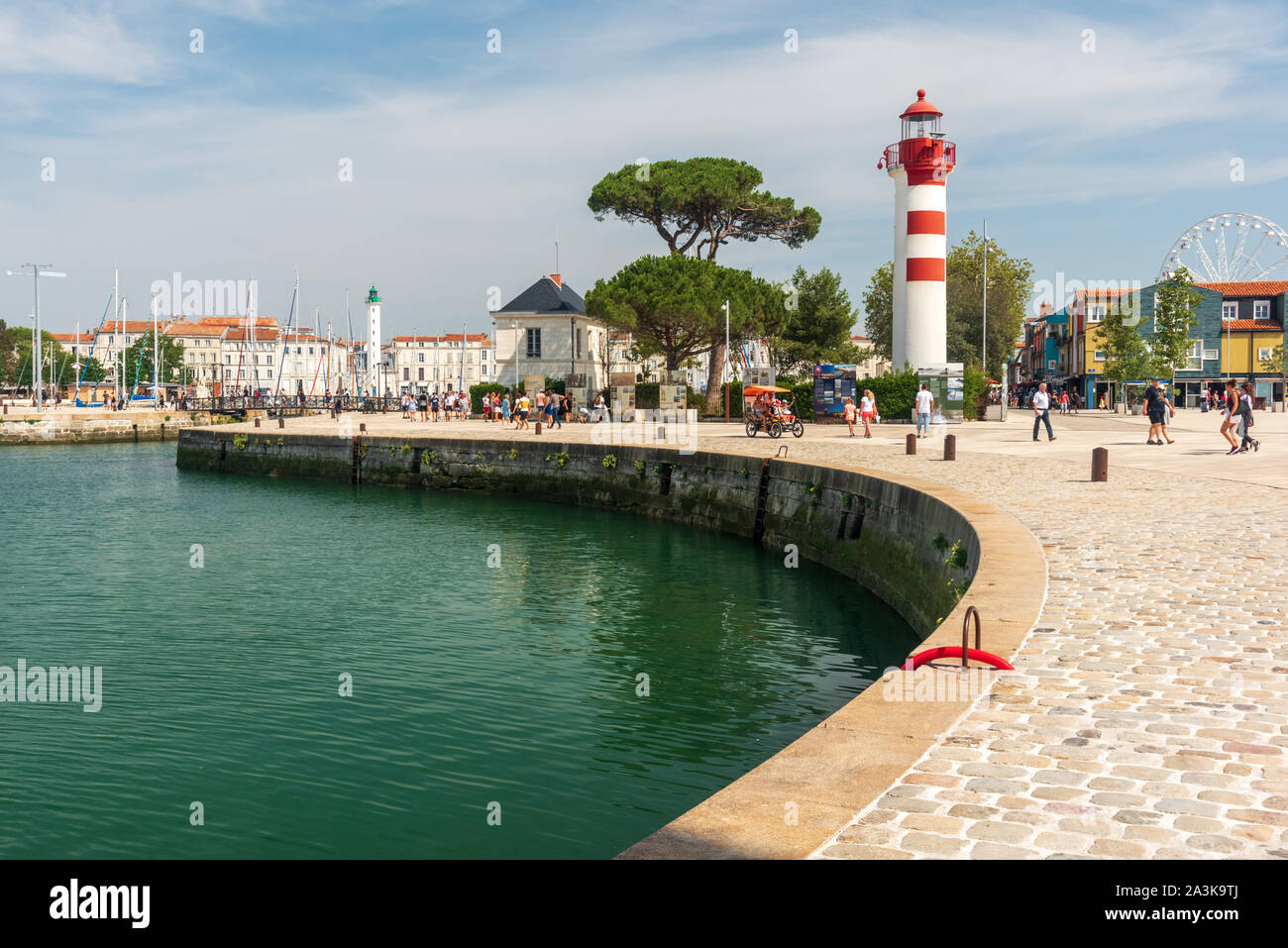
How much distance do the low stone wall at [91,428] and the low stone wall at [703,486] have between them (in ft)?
67.7

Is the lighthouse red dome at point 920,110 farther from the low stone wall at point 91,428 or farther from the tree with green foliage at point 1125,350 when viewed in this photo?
the low stone wall at point 91,428

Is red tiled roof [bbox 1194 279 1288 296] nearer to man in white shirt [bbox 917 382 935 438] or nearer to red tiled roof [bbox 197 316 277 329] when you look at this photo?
man in white shirt [bbox 917 382 935 438]

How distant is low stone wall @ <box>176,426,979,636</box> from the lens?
15430mm

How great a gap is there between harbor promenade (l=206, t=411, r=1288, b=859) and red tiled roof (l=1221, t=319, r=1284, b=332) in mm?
63800

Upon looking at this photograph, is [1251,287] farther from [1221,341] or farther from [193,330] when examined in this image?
[193,330]

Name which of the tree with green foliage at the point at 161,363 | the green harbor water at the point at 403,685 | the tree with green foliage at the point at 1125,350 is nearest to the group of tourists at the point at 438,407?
the green harbor water at the point at 403,685

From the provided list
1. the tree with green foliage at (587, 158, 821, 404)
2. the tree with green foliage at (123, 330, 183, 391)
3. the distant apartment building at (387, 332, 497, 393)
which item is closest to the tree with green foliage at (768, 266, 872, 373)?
the tree with green foliage at (587, 158, 821, 404)

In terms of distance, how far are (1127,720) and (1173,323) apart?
59.1 meters

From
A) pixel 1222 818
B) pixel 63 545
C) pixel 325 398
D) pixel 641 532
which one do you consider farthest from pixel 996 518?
pixel 325 398

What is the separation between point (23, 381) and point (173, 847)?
A: 136 meters

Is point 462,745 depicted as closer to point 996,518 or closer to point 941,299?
point 996,518

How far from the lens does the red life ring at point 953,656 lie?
6.88 m

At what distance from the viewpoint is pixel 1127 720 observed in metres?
5.93

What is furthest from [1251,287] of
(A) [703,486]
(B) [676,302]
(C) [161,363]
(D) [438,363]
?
(D) [438,363]
